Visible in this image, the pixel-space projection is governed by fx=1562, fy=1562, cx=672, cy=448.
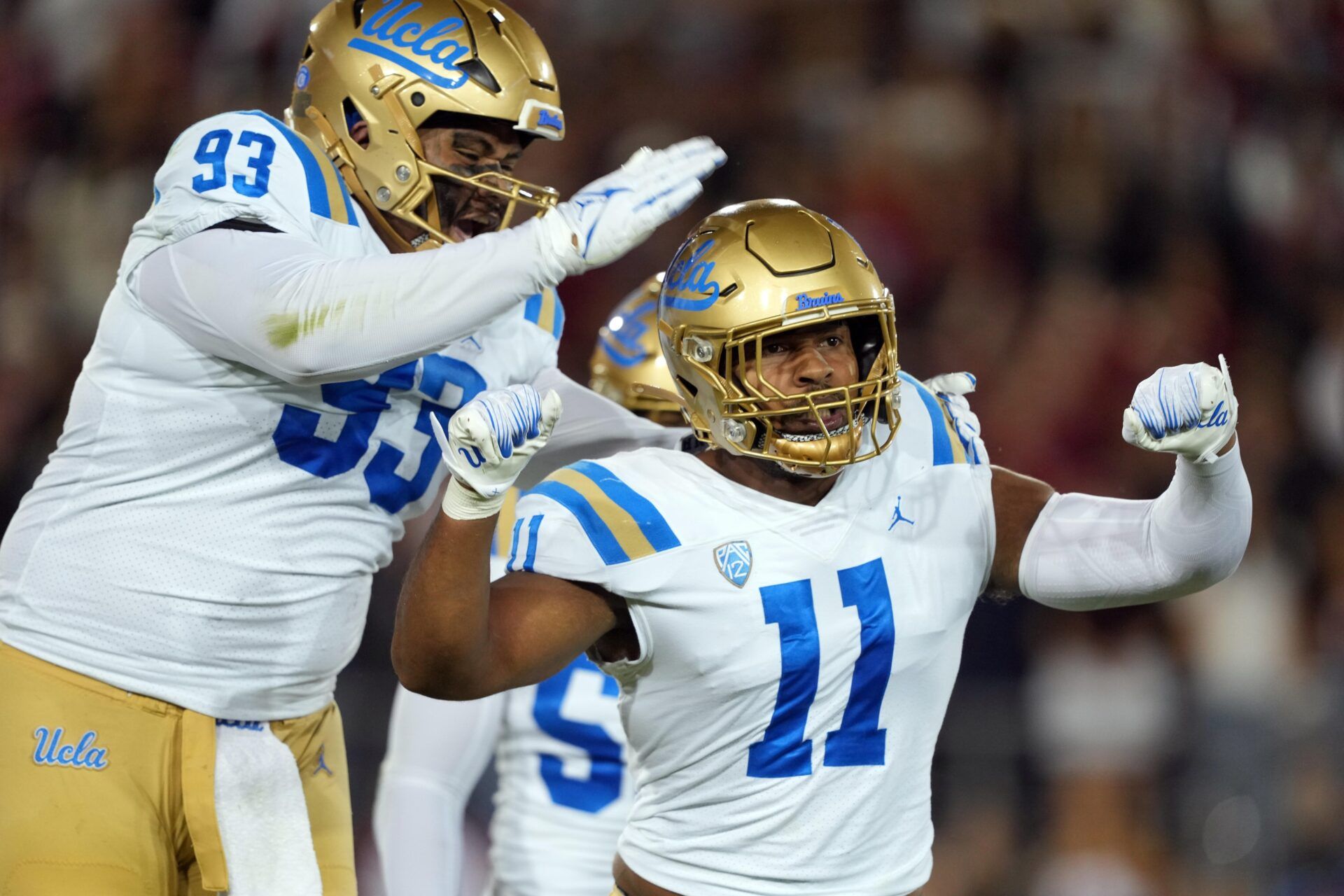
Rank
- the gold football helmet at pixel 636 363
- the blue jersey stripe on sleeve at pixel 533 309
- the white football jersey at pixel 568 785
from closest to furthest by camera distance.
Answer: the blue jersey stripe on sleeve at pixel 533 309
the white football jersey at pixel 568 785
the gold football helmet at pixel 636 363

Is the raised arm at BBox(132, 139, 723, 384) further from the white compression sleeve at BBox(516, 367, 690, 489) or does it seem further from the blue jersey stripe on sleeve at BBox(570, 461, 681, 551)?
the white compression sleeve at BBox(516, 367, 690, 489)

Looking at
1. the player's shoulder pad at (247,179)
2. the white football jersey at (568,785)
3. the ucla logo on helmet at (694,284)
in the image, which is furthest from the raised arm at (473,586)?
the white football jersey at (568,785)

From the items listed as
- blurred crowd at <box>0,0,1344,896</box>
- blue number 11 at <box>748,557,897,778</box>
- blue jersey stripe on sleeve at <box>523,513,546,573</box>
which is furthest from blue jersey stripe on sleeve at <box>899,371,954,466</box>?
blurred crowd at <box>0,0,1344,896</box>

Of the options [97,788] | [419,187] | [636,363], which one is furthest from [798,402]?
[636,363]

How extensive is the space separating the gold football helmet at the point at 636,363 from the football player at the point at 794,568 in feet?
3.45

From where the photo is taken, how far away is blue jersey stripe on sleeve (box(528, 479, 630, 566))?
202 cm

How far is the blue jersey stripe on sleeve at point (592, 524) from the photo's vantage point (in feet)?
6.61

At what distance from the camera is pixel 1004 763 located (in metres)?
4.31

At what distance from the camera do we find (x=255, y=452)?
2.20 m

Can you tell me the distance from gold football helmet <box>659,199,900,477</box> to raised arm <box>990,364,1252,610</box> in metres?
0.25

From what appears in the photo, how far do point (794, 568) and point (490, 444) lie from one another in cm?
51

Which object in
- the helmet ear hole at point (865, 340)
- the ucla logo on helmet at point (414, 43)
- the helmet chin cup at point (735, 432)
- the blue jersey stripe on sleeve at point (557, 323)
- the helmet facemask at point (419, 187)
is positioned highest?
the ucla logo on helmet at point (414, 43)

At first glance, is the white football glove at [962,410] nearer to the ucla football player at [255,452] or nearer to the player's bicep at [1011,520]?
the player's bicep at [1011,520]

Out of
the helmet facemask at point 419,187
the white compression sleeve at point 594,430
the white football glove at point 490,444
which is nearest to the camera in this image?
the white football glove at point 490,444
